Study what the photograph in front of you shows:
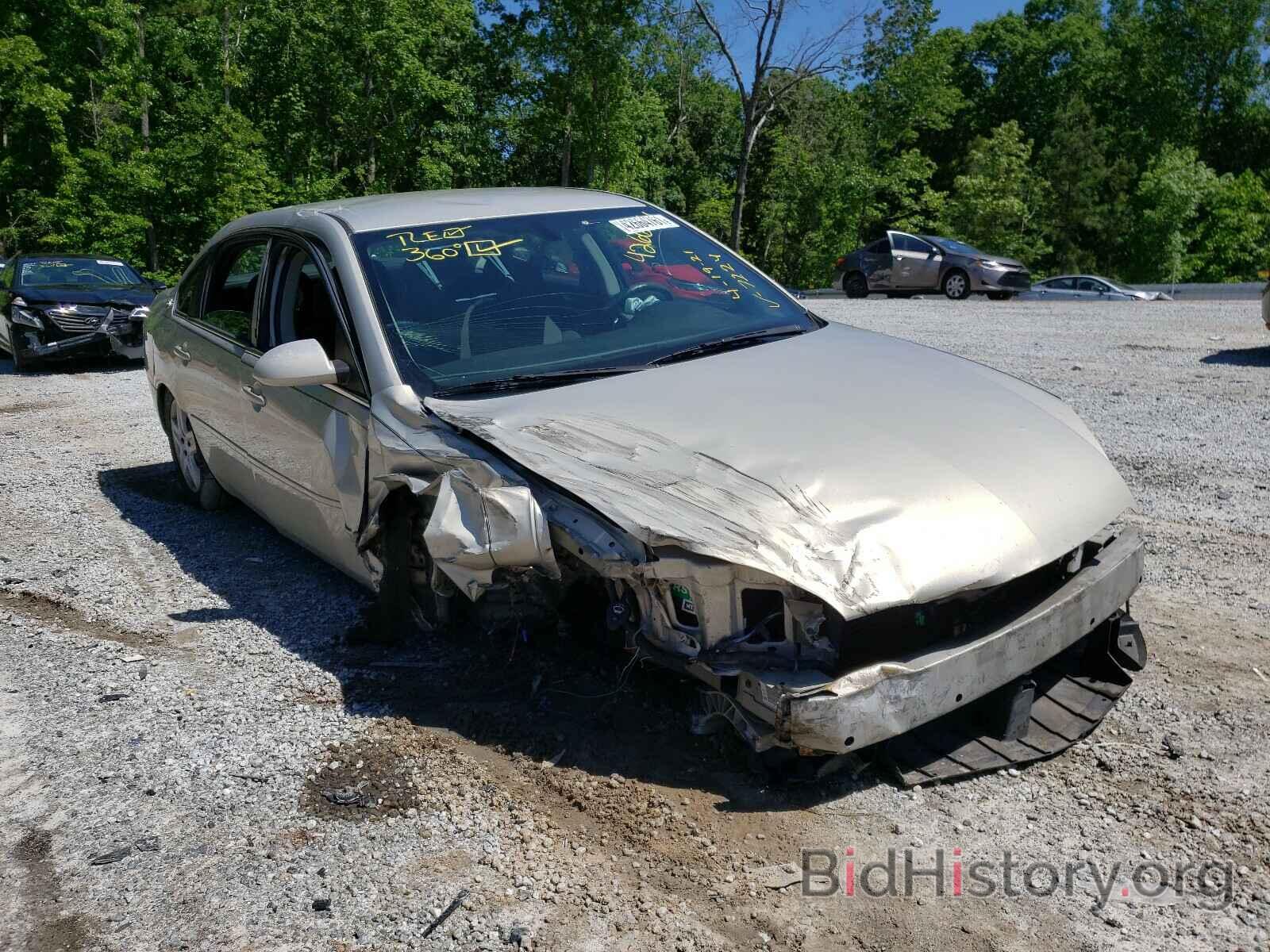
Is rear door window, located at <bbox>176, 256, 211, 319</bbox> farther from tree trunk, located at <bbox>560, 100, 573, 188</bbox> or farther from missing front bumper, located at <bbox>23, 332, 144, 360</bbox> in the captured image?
tree trunk, located at <bbox>560, 100, 573, 188</bbox>

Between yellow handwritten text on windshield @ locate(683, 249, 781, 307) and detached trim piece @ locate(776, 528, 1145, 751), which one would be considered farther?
yellow handwritten text on windshield @ locate(683, 249, 781, 307)

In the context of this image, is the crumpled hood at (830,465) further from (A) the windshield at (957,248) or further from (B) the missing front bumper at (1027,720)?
(A) the windshield at (957,248)

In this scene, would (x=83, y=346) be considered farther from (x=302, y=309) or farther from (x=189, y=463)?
(x=302, y=309)

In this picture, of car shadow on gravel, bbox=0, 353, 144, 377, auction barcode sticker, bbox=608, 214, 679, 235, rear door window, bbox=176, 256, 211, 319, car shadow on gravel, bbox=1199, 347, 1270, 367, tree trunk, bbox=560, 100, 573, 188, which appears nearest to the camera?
auction barcode sticker, bbox=608, 214, 679, 235

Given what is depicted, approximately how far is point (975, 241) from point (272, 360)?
46.4m

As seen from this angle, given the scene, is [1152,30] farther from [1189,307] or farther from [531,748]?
[531,748]

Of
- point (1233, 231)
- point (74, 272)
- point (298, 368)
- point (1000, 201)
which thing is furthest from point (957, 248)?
point (1233, 231)

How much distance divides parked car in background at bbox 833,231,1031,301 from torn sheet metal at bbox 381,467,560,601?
20.9 m

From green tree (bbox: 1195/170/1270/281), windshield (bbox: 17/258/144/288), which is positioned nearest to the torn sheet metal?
windshield (bbox: 17/258/144/288)

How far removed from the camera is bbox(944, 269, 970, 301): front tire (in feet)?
75.0

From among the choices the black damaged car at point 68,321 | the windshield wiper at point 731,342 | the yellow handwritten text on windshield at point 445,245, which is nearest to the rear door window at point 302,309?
the yellow handwritten text on windshield at point 445,245

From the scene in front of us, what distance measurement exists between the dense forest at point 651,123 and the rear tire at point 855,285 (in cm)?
1542

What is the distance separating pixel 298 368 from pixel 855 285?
2204 cm

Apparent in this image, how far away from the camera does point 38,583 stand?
547cm
